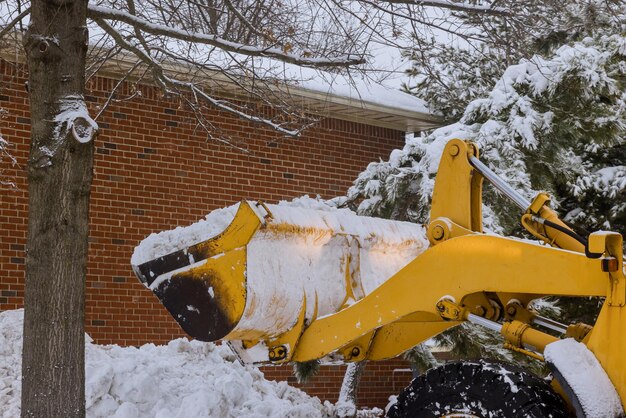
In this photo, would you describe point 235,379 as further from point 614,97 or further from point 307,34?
point 614,97

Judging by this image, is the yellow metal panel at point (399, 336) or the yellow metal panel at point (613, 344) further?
the yellow metal panel at point (399, 336)

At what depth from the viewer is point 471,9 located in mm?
6582

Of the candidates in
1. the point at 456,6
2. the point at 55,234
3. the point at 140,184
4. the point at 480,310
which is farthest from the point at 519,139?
the point at 55,234

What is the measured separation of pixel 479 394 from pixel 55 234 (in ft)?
9.27

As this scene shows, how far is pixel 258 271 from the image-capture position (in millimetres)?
5309

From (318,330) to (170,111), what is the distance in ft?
18.0

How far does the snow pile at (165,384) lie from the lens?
7496 mm

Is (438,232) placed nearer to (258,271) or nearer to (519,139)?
(258,271)

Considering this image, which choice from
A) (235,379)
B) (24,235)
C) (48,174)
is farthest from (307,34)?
(24,235)

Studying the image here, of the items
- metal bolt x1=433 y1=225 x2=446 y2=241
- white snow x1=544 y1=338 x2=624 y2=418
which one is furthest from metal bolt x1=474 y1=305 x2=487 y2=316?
white snow x1=544 y1=338 x2=624 y2=418

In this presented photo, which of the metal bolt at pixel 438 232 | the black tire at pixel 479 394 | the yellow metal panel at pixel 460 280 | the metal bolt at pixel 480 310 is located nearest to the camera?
the black tire at pixel 479 394

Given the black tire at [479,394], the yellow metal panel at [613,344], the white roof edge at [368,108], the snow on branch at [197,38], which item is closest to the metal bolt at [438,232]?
the black tire at [479,394]

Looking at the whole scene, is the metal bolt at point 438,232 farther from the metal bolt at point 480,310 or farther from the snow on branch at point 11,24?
the snow on branch at point 11,24

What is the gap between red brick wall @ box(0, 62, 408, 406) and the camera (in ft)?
31.1
